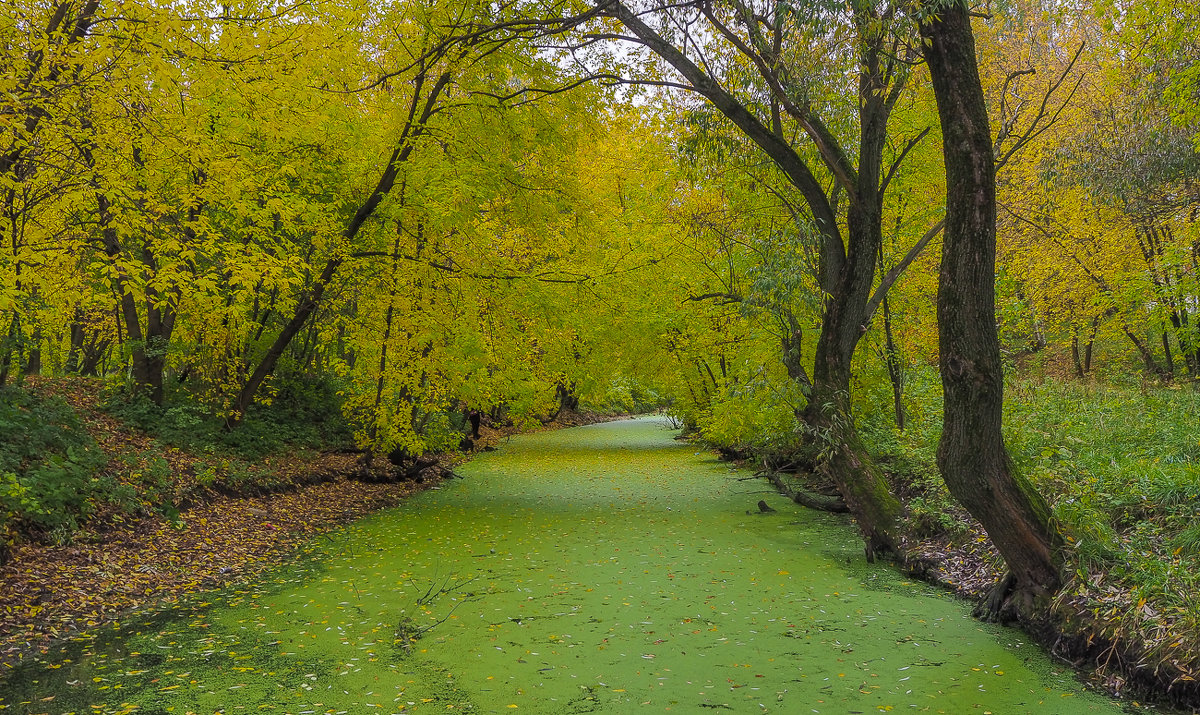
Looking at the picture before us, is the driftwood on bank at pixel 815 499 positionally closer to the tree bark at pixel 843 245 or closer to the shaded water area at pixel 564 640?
the shaded water area at pixel 564 640

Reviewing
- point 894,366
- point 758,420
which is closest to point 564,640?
point 894,366

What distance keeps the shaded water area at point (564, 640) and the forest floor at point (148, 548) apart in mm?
388

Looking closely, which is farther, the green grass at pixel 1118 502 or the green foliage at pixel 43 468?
the green foliage at pixel 43 468

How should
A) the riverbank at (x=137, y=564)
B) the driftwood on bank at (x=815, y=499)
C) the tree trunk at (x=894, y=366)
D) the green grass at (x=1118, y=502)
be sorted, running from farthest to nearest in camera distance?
the tree trunk at (x=894, y=366) → the driftwood on bank at (x=815, y=499) → the riverbank at (x=137, y=564) → the green grass at (x=1118, y=502)

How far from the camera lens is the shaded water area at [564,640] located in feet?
13.5

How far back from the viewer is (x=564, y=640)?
5152 millimetres

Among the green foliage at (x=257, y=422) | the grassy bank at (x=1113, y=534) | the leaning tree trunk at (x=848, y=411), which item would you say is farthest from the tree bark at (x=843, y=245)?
the green foliage at (x=257, y=422)

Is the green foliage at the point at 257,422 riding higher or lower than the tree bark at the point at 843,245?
lower

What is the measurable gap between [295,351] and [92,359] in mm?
4132

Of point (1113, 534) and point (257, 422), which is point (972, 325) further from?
point (257, 422)

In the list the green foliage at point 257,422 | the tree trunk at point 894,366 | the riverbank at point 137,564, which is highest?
the tree trunk at point 894,366

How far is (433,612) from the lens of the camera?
19.1ft

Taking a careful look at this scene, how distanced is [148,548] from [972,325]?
24.0 feet

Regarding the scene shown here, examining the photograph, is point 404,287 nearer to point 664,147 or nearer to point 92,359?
point 664,147
